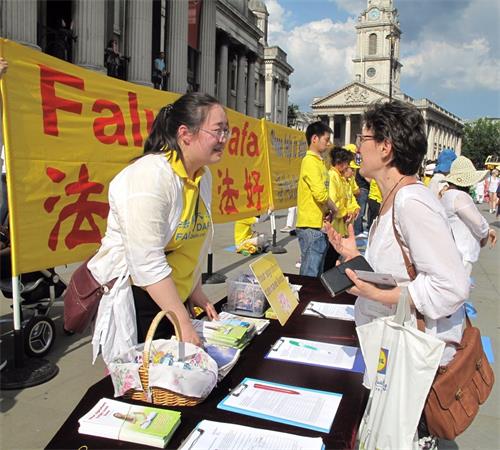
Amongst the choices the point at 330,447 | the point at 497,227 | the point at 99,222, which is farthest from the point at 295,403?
the point at 497,227

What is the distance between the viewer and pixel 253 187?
7359 mm

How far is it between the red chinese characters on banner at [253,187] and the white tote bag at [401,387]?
18.3 feet

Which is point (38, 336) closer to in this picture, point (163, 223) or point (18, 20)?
point (163, 223)

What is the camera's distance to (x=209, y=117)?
2.06 metres

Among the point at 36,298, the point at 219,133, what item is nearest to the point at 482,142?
the point at 36,298

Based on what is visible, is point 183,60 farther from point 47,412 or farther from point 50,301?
point 47,412

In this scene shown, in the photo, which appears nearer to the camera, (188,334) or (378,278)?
(378,278)

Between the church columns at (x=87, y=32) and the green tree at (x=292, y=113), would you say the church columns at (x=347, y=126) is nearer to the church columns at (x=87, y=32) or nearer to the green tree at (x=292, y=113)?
the green tree at (x=292, y=113)

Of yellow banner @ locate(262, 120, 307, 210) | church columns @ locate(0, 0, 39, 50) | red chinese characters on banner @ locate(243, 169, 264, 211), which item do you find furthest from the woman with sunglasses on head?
church columns @ locate(0, 0, 39, 50)

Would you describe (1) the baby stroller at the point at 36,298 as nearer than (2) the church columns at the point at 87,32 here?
Yes

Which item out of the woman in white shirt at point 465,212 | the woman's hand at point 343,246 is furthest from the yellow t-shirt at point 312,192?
the woman's hand at point 343,246

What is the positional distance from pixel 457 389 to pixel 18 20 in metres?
14.4

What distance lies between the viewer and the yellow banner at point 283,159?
26.0ft

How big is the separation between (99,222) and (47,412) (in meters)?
1.53
